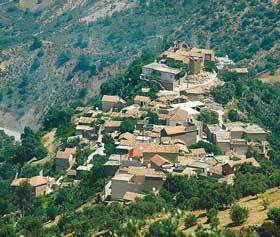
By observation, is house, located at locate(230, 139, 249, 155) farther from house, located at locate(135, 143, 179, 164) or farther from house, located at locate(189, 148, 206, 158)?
house, located at locate(135, 143, 179, 164)

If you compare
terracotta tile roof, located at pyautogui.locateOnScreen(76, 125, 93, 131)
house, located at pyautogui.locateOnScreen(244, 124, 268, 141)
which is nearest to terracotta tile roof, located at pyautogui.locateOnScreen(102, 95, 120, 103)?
terracotta tile roof, located at pyautogui.locateOnScreen(76, 125, 93, 131)

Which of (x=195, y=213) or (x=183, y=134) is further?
(x=183, y=134)

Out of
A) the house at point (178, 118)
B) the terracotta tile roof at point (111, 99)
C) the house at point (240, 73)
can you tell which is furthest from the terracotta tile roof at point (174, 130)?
the house at point (240, 73)

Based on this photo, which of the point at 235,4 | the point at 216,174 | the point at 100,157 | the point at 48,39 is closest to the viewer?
the point at 216,174

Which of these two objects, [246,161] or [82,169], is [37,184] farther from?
[246,161]

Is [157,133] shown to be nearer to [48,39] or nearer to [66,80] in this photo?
[66,80]

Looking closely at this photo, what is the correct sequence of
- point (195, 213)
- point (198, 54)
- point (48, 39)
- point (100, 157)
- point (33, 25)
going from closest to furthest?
point (195, 213)
point (100, 157)
point (198, 54)
point (48, 39)
point (33, 25)

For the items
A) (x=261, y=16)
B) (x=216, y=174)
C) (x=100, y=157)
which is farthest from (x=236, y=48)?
(x=216, y=174)
